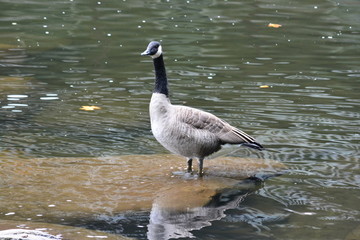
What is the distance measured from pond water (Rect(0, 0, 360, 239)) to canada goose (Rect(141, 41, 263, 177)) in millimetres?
634

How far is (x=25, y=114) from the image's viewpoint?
11516 millimetres

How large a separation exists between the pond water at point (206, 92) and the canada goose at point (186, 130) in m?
0.63

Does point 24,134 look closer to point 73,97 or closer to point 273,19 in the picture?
point 73,97

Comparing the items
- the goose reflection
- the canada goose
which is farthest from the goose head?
the goose reflection

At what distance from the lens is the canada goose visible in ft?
27.2

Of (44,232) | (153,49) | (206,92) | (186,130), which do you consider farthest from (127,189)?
(206,92)

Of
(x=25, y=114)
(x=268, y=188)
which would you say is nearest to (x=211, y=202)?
(x=268, y=188)

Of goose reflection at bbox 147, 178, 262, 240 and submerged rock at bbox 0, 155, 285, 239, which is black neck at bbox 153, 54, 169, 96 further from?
goose reflection at bbox 147, 178, 262, 240

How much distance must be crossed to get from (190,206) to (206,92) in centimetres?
522

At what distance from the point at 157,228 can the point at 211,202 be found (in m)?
0.91

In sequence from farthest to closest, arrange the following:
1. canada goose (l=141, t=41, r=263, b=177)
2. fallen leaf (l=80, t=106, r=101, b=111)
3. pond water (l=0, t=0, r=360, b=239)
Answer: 1. fallen leaf (l=80, t=106, r=101, b=111)
2. canada goose (l=141, t=41, r=263, b=177)
3. pond water (l=0, t=0, r=360, b=239)

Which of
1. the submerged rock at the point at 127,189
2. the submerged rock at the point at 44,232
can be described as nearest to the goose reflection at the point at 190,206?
the submerged rock at the point at 127,189

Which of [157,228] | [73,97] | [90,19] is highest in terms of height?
[90,19]

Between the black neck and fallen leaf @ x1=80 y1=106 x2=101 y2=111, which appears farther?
fallen leaf @ x1=80 y1=106 x2=101 y2=111
